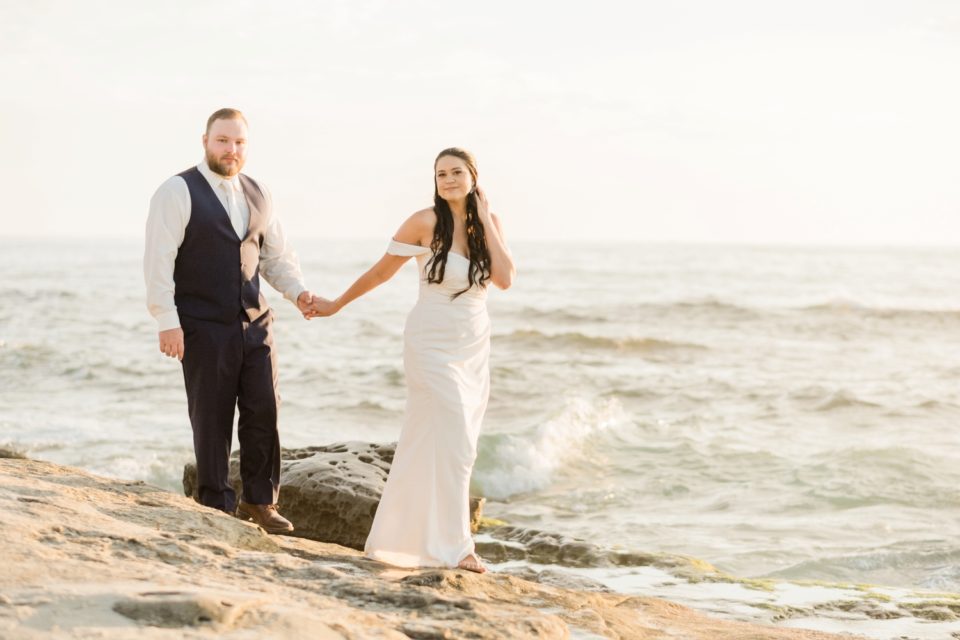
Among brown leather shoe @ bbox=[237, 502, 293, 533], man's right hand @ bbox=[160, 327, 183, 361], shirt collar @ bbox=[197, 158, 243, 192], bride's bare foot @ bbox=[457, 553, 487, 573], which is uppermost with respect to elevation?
shirt collar @ bbox=[197, 158, 243, 192]

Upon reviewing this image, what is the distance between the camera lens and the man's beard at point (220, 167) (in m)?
4.97

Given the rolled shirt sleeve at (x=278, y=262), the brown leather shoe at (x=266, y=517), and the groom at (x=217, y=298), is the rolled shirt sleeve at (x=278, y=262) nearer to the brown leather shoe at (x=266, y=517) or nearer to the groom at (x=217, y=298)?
the groom at (x=217, y=298)

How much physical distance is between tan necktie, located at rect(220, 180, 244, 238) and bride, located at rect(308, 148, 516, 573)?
28.3 inches

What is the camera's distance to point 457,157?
4996 millimetres

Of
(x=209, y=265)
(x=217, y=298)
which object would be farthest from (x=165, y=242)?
(x=217, y=298)

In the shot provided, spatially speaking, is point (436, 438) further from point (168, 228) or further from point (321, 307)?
point (168, 228)

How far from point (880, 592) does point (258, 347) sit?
4061 millimetres

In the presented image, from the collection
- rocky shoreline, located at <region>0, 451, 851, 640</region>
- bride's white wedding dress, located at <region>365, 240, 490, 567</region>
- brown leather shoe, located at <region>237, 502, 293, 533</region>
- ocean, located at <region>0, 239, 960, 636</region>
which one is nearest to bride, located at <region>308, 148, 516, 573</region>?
bride's white wedding dress, located at <region>365, 240, 490, 567</region>

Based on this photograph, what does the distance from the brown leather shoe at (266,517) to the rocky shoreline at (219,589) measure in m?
0.52

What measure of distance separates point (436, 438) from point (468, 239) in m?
0.93

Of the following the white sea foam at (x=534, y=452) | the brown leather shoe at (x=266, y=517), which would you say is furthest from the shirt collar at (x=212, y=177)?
the white sea foam at (x=534, y=452)

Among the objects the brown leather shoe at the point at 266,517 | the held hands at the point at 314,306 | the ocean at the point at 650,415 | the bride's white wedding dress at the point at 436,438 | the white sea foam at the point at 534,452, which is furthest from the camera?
the white sea foam at the point at 534,452

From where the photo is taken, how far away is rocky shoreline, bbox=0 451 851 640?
9.70 feet

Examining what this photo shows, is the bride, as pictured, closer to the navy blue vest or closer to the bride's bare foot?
the bride's bare foot
